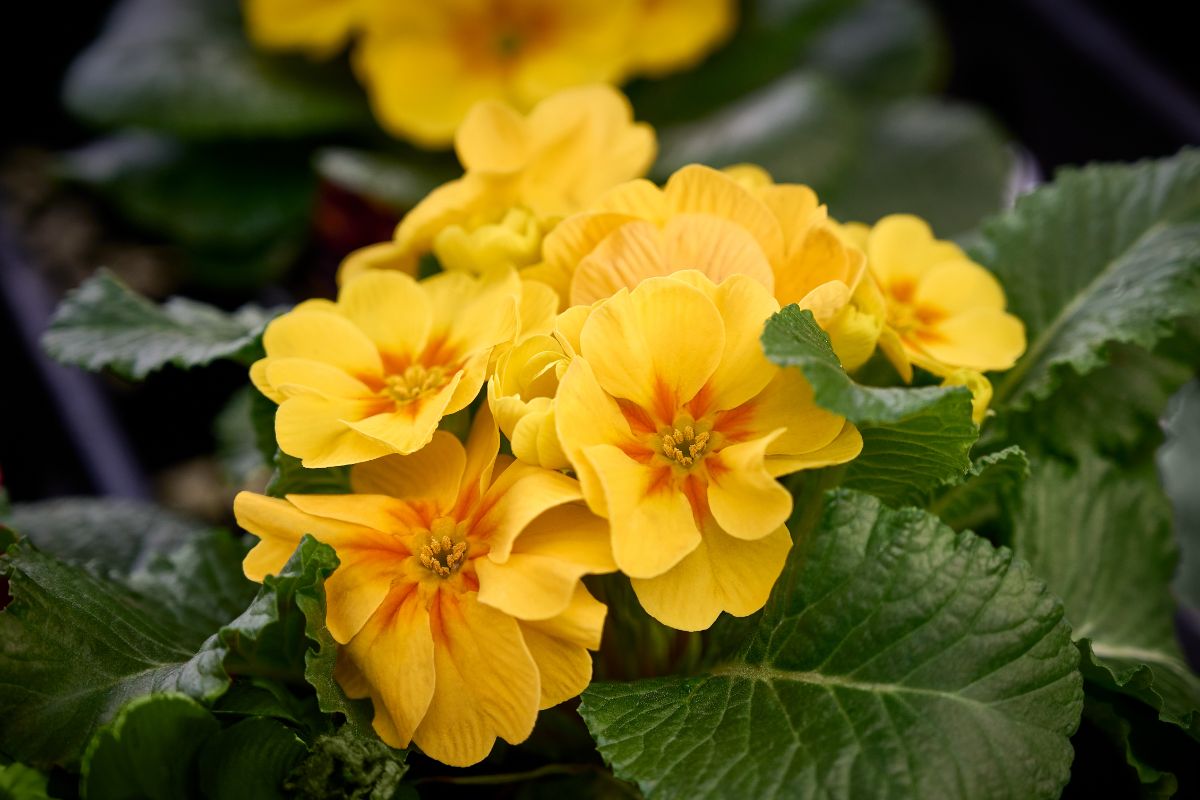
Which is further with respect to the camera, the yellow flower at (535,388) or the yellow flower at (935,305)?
the yellow flower at (935,305)

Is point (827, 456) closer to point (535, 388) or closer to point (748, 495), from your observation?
point (748, 495)

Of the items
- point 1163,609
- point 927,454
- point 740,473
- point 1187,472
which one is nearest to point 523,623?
point 740,473

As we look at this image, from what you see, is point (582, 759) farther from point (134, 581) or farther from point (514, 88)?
point (514, 88)

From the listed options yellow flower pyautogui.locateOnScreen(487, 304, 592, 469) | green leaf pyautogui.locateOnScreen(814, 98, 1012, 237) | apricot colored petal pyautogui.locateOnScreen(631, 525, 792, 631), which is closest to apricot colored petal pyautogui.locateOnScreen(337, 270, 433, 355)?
yellow flower pyautogui.locateOnScreen(487, 304, 592, 469)

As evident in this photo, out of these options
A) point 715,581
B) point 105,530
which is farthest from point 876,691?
point 105,530

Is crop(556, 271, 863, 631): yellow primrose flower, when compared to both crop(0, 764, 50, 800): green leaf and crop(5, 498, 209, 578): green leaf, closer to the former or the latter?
crop(0, 764, 50, 800): green leaf

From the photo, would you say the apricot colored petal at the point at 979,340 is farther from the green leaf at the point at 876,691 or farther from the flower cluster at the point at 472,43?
the flower cluster at the point at 472,43

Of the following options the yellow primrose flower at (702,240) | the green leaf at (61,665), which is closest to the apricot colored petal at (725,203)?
the yellow primrose flower at (702,240)
